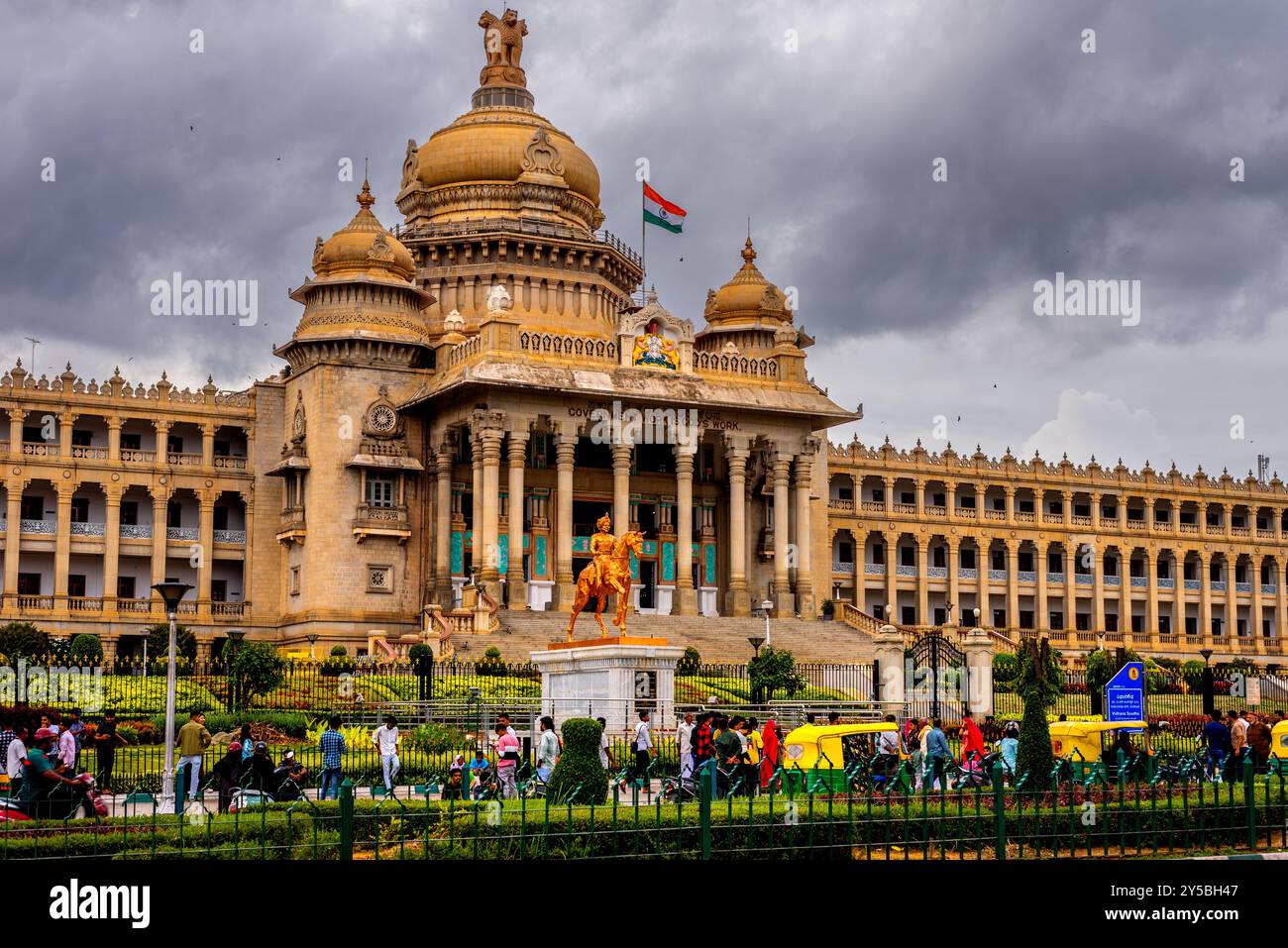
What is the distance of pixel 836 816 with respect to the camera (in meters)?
18.1

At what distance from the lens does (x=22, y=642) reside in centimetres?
4888

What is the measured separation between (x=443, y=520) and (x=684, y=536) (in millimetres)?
8188

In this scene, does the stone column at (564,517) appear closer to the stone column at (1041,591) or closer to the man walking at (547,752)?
the man walking at (547,752)

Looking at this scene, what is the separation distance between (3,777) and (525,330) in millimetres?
34677

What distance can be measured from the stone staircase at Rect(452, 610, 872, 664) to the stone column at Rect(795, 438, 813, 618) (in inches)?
62.2

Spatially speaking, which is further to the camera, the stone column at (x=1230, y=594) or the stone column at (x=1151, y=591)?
the stone column at (x=1230, y=594)

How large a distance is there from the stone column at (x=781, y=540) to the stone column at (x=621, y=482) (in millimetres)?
5769

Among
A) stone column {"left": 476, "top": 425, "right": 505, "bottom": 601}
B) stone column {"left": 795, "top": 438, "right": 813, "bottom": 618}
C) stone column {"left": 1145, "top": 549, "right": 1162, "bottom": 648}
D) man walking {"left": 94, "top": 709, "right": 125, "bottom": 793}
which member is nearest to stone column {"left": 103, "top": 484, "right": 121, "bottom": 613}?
stone column {"left": 476, "top": 425, "right": 505, "bottom": 601}

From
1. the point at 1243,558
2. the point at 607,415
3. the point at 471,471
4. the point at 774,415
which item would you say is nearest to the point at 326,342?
the point at 471,471

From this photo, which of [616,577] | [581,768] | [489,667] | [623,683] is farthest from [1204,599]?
[581,768]

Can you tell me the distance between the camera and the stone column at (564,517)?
56812 millimetres

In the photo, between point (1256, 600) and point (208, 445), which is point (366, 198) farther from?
point (1256, 600)

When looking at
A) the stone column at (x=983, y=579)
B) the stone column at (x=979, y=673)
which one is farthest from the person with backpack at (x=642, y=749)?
the stone column at (x=983, y=579)
